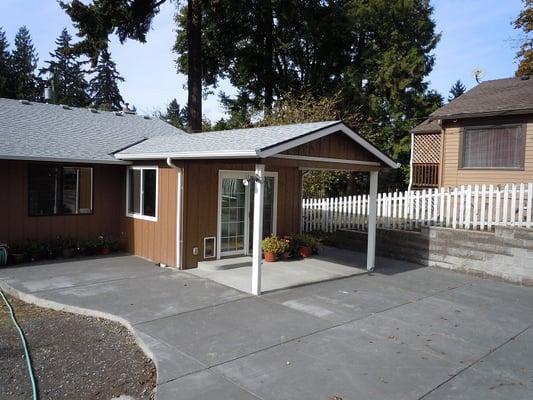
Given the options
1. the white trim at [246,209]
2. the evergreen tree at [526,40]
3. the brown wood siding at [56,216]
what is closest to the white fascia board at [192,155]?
the brown wood siding at [56,216]

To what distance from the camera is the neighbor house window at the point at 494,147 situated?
41.2ft

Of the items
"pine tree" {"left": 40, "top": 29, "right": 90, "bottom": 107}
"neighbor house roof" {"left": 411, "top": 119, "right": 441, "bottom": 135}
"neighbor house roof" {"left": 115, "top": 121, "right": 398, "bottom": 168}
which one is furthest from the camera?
"pine tree" {"left": 40, "top": 29, "right": 90, "bottom": 107}

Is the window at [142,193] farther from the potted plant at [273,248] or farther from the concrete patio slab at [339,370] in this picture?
the concrete patio slab at [339,370]

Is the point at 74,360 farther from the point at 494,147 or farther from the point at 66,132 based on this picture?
the point at 494,147

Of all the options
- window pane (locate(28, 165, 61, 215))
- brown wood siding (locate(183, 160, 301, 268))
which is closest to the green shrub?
brown wood siding (locate(183, 160, 301, 268))

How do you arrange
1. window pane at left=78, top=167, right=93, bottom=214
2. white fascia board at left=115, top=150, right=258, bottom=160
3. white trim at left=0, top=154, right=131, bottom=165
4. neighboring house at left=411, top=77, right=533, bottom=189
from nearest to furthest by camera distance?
white fascia board at left=115, top=150, right=258, bottom=160 → white trim at left=0, top=154, right=131, bottom=165 → window pane at left=78, top=167, right=93, bottom=214 → neighboring house at left=411, top=77, right=533, bottom=189

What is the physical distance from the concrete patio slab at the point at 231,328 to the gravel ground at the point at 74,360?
1.53ft

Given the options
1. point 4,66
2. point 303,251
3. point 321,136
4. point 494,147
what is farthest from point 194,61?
point 4,66

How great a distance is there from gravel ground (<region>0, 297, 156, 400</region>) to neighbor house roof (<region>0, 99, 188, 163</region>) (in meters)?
4.80

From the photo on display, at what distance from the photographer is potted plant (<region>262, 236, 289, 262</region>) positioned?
Result: 32.6 ft

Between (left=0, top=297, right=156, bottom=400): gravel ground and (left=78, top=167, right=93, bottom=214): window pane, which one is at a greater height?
(left=78, top=167, right=93, bottom=214): window pane

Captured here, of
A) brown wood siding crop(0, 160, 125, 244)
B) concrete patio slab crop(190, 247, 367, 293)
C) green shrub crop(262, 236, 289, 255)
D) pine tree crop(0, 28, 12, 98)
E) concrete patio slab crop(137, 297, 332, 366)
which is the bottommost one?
concrete patio slab crop(137, 297, 332, 366)

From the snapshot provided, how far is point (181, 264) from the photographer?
9070mm

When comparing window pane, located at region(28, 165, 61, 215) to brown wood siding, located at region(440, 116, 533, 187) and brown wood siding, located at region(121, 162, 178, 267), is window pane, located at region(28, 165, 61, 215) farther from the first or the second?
brown wood siding, located at region(440, 116, 533, 187)
